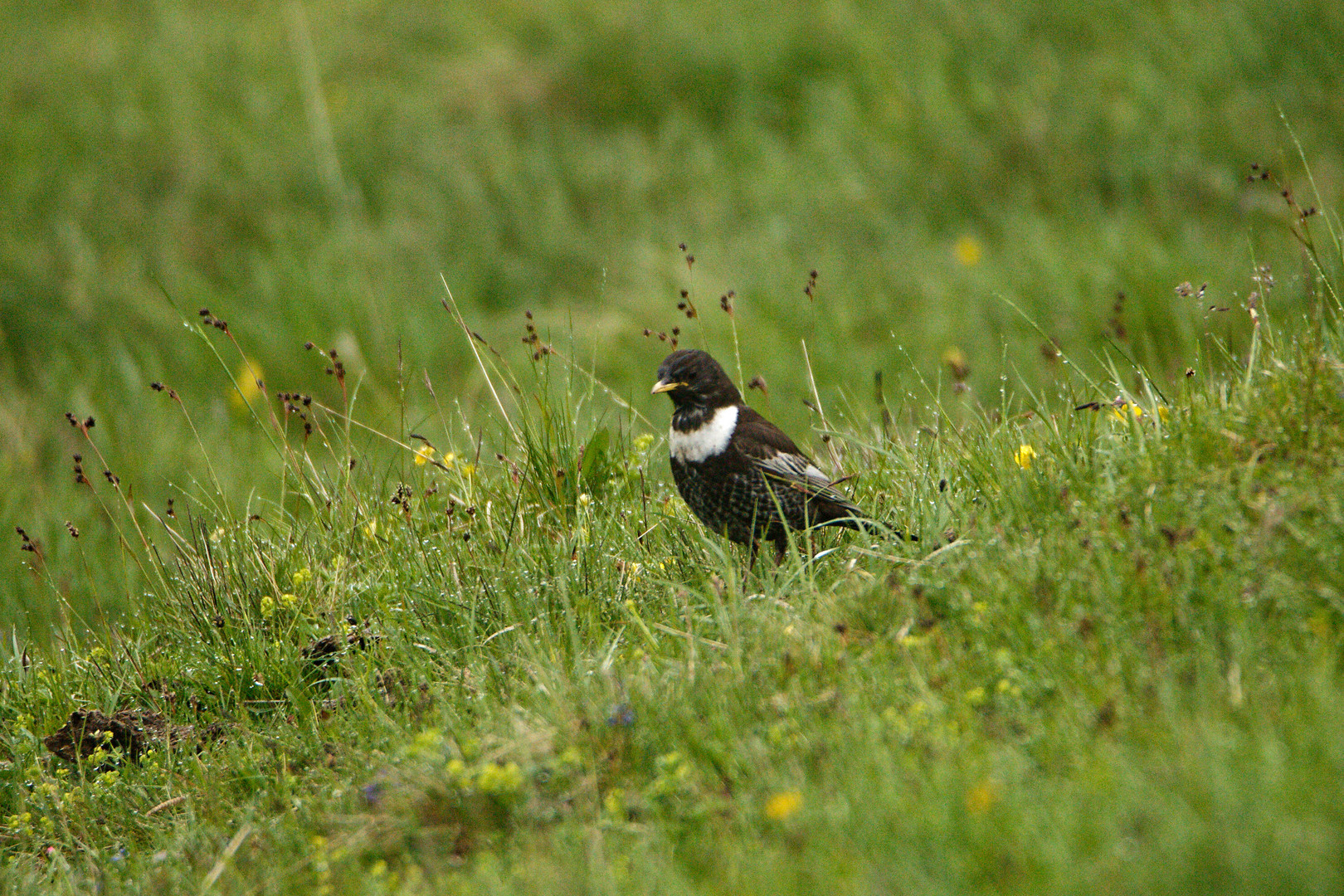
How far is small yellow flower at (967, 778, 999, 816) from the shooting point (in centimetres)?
244

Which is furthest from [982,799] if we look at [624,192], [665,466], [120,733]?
[624,192]

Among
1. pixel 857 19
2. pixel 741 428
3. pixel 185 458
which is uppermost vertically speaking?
pixel 857 19

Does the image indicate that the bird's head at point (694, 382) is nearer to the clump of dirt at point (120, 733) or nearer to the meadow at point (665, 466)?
the meadow at point (665, 466)

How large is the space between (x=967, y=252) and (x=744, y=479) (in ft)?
15.3

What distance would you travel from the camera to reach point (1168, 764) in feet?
7.93

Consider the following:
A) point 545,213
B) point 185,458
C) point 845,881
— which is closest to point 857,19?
point 545,213

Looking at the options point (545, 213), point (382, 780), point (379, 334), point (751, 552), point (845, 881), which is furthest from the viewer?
point (545, 213)

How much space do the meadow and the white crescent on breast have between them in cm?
25

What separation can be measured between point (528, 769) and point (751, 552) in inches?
59.8

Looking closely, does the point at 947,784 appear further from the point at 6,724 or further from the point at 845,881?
the point at 6,724

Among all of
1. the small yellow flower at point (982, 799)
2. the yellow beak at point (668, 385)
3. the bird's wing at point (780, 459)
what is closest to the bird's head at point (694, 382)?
the yellow beak at point (668, 385)

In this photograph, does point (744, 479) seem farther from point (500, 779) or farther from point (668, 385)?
point (500, 779)

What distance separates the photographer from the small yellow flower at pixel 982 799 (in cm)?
244

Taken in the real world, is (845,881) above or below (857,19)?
below
